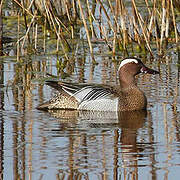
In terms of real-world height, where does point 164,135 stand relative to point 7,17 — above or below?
below

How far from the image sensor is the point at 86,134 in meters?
8.68

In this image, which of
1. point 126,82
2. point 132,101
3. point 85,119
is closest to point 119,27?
point 126,82

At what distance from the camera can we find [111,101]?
1023 cm

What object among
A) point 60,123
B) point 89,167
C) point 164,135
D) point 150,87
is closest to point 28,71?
point 150,87

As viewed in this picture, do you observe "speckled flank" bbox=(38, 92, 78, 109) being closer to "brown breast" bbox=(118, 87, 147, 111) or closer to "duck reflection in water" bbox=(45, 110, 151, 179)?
"duck reflection in water" bbox=(45, 110, 151, 179)

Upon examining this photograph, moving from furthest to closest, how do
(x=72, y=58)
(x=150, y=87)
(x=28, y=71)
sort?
(x=72, y=58) < (x=28, y=71) < (x=150, y=87)

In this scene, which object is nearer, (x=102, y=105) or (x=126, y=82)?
(x=102, y=105)

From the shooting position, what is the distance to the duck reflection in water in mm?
7488

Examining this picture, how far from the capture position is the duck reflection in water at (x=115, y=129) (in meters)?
7.49

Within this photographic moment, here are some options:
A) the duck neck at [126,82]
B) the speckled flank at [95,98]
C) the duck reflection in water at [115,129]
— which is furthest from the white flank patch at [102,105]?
the duck neck at [126,82]

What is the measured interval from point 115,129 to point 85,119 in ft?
2.46

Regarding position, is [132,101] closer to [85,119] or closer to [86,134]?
[85,119]

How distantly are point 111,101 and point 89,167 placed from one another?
3069mm

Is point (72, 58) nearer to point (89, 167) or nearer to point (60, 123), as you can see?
point (60, 123)
